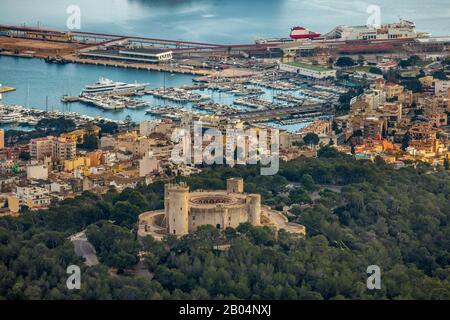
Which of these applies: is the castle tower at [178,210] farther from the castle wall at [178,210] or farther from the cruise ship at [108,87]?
the cruise ship at [108,87]

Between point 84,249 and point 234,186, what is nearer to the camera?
point 84,249

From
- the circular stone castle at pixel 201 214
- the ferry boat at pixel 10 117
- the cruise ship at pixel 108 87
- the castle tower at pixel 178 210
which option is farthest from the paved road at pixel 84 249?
the cruise ship at pixel 108 87

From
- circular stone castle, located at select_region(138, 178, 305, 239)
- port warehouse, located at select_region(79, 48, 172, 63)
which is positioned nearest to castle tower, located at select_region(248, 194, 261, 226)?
circular stone castle, located at select_region(138, 178, 305, 239)

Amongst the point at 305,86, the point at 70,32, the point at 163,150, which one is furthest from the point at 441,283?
the point at 70,32

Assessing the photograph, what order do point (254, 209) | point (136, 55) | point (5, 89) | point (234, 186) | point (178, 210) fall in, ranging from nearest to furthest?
point (178, 210) → point (254, 209) → point (234, 186) → point (5, 89) → point (136, 55)

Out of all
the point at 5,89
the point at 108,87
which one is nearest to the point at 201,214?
the point at 108,87

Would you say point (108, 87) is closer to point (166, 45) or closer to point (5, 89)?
point (5, 89)
